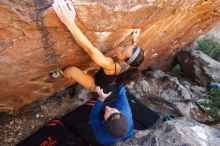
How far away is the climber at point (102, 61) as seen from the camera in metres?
2.94

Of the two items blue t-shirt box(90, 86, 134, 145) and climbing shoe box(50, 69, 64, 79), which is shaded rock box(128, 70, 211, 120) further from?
climbing shoe box(50, 69, 64, 79)

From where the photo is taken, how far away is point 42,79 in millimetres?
4309

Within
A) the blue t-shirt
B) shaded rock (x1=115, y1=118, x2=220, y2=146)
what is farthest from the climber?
shaded rock (x1=115, y1=118, x2=220, y2=146)

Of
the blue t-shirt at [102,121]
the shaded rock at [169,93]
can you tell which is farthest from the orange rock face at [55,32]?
the shaded rock at [169,93]

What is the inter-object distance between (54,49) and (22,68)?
458 mm

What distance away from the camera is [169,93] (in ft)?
22.3

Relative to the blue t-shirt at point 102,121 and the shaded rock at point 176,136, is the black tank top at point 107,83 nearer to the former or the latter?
the blue t-shirt at point 102,121

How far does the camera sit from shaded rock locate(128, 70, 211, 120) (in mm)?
6574

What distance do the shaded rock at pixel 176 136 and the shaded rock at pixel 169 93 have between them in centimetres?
142

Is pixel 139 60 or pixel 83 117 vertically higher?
pixel 139 60

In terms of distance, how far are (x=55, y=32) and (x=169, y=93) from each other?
166 inches

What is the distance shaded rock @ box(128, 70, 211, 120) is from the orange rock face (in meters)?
1.66

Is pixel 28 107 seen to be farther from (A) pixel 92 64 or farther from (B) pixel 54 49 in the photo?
(B) pixel 54 49

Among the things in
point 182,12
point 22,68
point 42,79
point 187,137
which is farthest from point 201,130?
point 22,68
